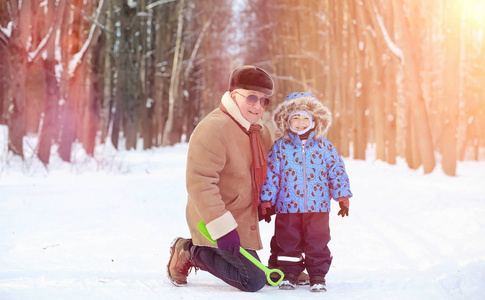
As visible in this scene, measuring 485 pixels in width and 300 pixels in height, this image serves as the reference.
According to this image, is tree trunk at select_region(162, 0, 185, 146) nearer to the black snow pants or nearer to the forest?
the forest

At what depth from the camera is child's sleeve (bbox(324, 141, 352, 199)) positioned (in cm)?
419

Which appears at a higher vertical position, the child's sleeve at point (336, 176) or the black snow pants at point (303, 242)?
the child's sleeve at point (336, 176)

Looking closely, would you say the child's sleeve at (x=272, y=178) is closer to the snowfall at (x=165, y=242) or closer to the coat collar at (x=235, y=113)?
the coat collar at (x=235, y=113)

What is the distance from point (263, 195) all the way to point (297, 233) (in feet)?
1.28

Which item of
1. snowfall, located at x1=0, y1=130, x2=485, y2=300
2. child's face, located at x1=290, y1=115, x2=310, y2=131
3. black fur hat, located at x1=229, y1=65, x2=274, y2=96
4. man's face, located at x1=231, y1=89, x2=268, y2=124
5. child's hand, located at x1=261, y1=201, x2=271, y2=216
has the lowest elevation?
snowfall, located at x1=0, y1=130, x2=485, y2=300

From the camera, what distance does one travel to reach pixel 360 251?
563 centimetres

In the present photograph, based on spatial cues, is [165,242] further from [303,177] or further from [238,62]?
[238,62]

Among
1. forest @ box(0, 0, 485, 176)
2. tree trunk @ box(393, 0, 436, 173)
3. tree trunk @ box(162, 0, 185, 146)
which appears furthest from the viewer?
tree trunk @ box(162, 0, 185, 146)

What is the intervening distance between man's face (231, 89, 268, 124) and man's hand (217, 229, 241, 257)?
2.91 ft

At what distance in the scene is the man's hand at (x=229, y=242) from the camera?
380 cm

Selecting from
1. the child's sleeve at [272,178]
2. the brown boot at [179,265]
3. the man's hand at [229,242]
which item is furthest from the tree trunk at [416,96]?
the man's hand at [229,242]

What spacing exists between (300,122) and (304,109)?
0.12m

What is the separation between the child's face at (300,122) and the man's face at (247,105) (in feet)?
0.90

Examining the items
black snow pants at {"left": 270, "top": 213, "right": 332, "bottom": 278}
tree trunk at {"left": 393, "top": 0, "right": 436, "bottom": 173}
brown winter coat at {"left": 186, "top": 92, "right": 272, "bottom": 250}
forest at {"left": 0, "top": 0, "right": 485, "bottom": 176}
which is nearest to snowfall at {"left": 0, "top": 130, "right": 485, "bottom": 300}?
black snow pants at {"left": 270, "top": 213, "right": 332, "bottom": 278}
